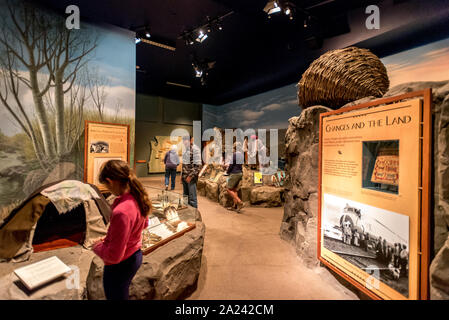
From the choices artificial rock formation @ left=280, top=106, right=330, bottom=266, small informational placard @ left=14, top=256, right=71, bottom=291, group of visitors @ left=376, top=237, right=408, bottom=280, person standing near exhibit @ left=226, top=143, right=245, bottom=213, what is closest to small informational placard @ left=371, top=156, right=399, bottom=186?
group of visitors @ left=376, top=237, right=408, bottom=280

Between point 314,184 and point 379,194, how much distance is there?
4.40ft

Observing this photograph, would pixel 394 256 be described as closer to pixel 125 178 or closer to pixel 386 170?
pixel 386 170

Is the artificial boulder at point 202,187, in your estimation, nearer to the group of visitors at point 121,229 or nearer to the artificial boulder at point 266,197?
the artificial boulder at point 266,197

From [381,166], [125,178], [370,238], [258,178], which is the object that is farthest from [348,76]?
[258,178]

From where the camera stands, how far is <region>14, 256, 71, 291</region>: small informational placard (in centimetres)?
178

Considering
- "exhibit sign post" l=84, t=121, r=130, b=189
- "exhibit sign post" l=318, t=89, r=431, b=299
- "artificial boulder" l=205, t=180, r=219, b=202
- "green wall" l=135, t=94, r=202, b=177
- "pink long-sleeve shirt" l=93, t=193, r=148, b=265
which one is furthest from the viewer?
"green wall" l=135, t=94, r=202, b=177

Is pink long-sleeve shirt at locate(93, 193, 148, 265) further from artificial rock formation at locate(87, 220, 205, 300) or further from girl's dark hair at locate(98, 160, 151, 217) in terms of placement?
artificial rock formation at locate(87, 220, 205, 300)

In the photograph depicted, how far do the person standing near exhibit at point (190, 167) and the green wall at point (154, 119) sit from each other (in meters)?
6.69

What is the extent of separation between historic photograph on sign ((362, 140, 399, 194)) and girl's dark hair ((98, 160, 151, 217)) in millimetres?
1997

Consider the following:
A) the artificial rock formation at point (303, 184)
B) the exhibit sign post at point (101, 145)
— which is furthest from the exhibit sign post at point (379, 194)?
the exhibit sign post at point (101, 145)

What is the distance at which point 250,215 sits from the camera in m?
5.41
